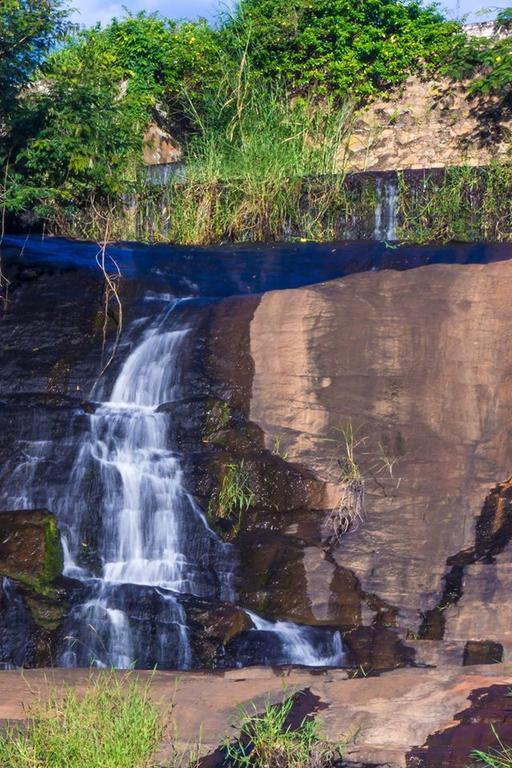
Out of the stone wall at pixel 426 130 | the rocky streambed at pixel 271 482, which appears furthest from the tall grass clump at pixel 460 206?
the stone wall at pixel 426 130

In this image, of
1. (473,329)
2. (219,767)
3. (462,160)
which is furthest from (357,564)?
(462,160)

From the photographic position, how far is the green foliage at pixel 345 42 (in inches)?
537

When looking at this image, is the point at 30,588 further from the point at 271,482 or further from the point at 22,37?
the point at 22,37

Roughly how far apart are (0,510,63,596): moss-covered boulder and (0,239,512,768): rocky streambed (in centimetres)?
1

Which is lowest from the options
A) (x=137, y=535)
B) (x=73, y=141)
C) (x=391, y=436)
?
(x=137, y=535)

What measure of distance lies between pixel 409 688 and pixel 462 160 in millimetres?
9212

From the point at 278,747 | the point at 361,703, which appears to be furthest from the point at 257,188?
the point at 278,747

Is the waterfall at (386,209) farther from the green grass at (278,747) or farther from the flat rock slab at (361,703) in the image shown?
→ the green grass at (278,747)

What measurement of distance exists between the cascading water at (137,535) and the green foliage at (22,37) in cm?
351

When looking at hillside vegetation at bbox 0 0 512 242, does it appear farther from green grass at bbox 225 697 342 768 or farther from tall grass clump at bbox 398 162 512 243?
green grass at bbox 225 697 342 768

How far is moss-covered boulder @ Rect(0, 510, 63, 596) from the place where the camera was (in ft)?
20.8

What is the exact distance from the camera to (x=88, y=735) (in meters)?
3.94

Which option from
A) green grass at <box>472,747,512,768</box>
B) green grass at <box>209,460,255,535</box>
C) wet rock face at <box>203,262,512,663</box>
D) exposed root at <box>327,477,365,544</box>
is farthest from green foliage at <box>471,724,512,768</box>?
green grass at <box>209,460,255,535</box>

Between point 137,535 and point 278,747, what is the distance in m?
2.73
